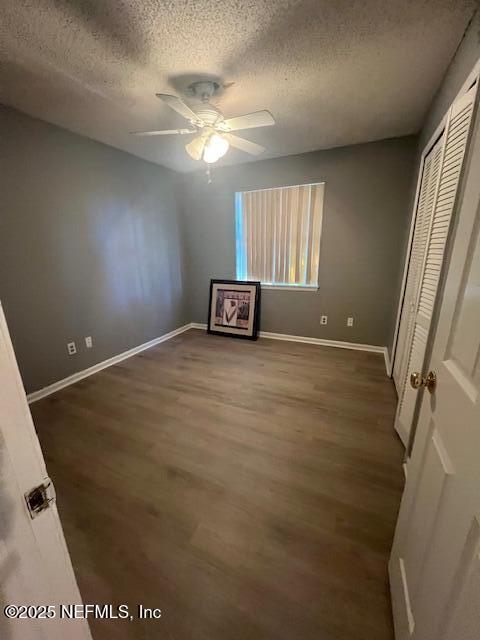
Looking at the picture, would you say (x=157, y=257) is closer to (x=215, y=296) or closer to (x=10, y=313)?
(x=215, y=296)

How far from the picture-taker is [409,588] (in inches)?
33.9

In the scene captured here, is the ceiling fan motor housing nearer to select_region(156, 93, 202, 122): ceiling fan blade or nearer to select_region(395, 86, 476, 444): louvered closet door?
select_region(156, 93, 202, 122): ceiling fan blade

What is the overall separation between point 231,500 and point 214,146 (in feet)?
7.45

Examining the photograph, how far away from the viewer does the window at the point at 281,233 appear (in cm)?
321

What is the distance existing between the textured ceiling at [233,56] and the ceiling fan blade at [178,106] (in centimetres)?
23

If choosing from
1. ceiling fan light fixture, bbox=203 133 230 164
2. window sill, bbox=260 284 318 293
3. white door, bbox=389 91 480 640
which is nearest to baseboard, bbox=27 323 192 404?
window sill, bbox=260 284 318 293

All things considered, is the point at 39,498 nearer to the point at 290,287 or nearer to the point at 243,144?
the point at 243,144

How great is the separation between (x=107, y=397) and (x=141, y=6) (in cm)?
262

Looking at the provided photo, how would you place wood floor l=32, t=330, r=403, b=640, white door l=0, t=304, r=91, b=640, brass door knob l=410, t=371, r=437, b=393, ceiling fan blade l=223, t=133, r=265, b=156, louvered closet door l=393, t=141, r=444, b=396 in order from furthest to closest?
ceiling fan blade l=223, t=133, r=265, b=156 < louvered closet door l=393, t=141, r=444, b=396 < wood floor l=32, t=330, r=403, b=640 < brass door knob l=410, t=371, r=437, b=393 < white door l=0, t=304, r=91, b=640

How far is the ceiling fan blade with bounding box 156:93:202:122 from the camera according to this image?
139cm

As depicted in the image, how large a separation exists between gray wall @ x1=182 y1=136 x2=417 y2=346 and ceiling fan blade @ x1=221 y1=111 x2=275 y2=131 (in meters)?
1.61

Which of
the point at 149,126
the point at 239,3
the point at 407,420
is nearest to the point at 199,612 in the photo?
the point at 407,420

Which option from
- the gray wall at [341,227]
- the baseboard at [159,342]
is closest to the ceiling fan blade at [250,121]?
the gray wall at [341,227]

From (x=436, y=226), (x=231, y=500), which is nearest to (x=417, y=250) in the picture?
(x=436, y=226)
